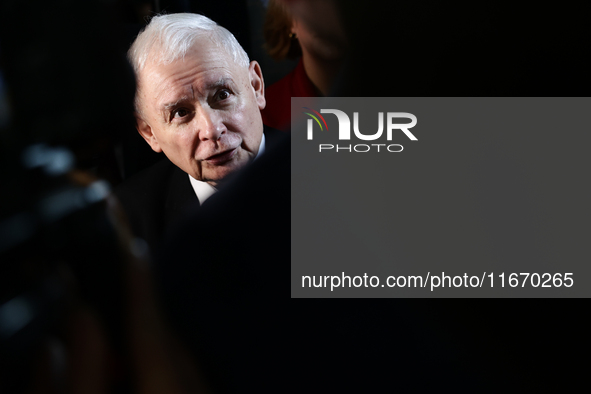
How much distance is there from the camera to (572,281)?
887 mm

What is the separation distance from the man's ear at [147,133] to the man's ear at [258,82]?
0.21m

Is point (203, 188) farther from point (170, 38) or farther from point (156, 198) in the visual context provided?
point (170, 38)

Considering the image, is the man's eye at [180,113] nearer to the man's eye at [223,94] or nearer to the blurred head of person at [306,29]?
the man's eye at [223,94]

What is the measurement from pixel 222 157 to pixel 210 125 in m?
0.06

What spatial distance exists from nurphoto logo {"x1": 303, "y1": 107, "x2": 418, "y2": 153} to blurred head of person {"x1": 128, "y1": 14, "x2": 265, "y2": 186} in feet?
0.40

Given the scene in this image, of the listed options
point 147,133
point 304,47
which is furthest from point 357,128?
point 147,133

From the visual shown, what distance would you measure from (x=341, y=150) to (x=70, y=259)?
55 centimetres

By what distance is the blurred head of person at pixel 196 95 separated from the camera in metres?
0.74

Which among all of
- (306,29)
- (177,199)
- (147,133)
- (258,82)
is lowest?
(177,199)

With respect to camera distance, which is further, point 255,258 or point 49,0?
point 255,258

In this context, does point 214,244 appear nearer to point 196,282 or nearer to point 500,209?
point 196,282

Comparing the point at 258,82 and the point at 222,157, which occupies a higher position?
the point at 258,82

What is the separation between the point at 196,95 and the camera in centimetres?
74

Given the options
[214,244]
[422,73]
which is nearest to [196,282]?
[214,244]
